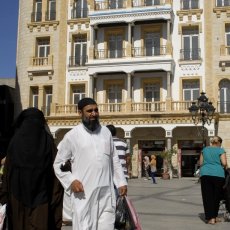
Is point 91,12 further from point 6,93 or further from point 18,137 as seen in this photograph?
point 18,137

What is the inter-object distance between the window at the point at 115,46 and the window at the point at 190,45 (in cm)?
418

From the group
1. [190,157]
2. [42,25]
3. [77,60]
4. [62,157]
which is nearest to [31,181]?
[62,157]

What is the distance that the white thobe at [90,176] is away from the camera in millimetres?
4320

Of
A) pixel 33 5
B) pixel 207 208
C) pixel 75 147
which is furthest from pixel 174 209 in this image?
pixel 33 5

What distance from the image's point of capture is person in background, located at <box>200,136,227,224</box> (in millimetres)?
8500

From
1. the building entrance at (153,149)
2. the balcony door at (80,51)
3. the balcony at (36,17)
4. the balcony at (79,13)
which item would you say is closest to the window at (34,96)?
the balcony door at (80,51)

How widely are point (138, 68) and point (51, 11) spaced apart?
8.18 metres

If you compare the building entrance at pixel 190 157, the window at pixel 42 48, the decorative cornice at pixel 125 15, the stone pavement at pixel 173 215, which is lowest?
the stone pavement at pixel 173 215

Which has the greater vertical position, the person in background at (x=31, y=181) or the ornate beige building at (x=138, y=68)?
the ornate beige building at (x=138, y=68)

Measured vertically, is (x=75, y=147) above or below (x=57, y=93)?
below

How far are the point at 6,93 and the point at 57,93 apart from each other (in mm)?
3867

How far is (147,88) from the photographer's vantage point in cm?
2944

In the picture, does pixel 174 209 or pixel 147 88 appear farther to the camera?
pixel 147 88

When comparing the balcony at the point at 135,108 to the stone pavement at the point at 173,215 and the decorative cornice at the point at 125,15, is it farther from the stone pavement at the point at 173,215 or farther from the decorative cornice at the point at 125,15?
the stone pavement at the point at 173,215
